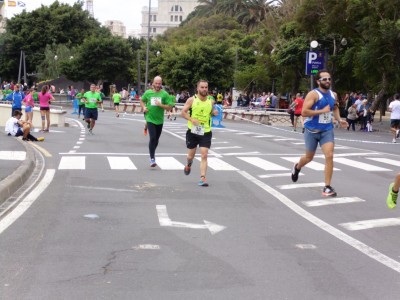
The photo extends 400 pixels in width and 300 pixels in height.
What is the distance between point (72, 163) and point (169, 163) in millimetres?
2088

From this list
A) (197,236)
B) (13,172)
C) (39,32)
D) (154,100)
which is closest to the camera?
(197,236)

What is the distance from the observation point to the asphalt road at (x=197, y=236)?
5.80 meters

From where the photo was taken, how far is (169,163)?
15.7m

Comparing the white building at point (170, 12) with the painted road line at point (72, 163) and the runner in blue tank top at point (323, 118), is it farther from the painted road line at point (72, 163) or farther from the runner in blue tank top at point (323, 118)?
the runner in blue tank top at point (323, 118)

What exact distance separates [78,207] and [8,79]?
8557 centimetres

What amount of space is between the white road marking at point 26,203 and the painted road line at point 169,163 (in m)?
2.52

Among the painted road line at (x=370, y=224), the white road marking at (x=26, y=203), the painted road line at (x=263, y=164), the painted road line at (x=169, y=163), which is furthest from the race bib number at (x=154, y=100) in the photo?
the painted road line at (x=370, y=224)

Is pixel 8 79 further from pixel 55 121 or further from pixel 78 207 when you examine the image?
pixel 78 207

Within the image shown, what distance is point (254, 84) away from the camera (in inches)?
2479

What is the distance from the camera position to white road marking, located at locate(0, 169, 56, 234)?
8.39 metres

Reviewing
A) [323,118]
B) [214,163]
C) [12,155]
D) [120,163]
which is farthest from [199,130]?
[12,155]

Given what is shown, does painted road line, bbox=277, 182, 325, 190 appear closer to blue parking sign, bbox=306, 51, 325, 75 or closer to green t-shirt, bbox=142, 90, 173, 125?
green t-shirt, bbox=142, 90, 173, 125

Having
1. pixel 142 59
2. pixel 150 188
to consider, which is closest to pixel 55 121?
pixel 150 188

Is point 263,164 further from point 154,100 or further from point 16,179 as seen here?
point 16,179
